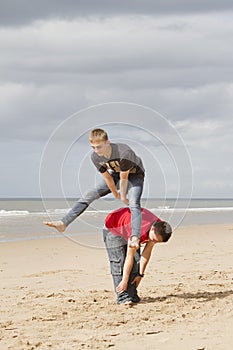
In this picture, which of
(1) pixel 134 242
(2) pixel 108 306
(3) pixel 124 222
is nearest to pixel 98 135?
(3) pixel 124 222

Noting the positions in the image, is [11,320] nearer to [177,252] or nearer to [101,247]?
[101,247]

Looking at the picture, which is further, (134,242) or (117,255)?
(117,255)

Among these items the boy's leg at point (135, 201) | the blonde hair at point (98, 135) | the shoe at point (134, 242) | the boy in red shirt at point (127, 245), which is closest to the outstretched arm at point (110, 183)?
the boy's leg at point (135, 201)

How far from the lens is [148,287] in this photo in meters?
8.35

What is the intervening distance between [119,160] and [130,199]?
502mm

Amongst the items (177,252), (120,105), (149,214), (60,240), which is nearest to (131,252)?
(149,214)

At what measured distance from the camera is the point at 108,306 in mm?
6930

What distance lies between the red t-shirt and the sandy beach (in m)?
0.85

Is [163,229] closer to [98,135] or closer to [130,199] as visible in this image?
[130,199]

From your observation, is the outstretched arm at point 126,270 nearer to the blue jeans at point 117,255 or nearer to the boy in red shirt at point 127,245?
the boy in red shirt at point 127,245

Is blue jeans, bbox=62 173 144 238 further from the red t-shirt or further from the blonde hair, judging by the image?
the blonde hair

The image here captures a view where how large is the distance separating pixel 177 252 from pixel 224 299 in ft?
21.6

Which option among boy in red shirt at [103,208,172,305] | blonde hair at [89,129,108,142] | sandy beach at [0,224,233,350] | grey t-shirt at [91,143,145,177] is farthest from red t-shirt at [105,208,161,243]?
blonde hair at [89,129,108,142]

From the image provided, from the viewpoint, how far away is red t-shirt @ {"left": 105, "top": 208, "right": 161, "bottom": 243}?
23.1 feet
